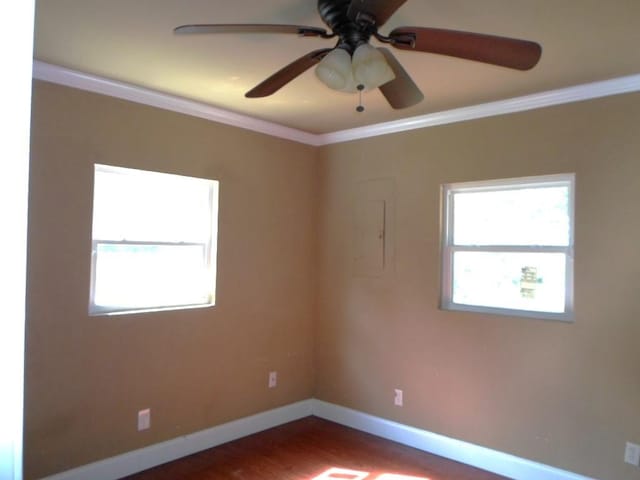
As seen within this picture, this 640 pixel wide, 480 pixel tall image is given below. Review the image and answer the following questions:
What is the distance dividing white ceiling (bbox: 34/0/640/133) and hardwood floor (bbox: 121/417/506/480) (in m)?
2.48

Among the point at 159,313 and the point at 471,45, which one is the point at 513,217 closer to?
the point at 471,45

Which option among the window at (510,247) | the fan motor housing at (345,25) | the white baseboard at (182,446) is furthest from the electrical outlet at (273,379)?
the fan motor housing at (345,25)

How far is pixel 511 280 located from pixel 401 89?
1.71 meters

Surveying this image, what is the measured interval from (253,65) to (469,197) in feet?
5.92

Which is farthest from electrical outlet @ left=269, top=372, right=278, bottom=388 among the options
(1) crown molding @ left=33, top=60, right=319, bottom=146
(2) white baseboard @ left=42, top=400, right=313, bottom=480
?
(1) crown molding @ left=33, top=60, right=319, bottom=146

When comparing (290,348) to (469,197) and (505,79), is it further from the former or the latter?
(505,79)

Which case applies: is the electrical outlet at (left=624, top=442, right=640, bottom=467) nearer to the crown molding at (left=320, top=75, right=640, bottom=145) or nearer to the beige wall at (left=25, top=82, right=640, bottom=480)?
the beige wall at (left=25, top=82, right=640, bottom=480)

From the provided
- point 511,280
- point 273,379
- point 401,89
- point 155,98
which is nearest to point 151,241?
point 155,98

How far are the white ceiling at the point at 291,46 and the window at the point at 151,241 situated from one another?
0.65 metres

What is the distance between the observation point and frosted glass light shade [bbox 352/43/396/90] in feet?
5.26

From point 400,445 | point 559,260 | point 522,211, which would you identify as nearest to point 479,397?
point 400,445

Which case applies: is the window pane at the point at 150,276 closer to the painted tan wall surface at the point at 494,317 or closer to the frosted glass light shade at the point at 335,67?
the painted tan wall surface at the point at 494,317

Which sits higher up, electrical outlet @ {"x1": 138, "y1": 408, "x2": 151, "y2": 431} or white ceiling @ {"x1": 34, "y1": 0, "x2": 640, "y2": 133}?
white ceiling @ {"x1": 34, "y1": 0, "x2": 640, "y2": 133}

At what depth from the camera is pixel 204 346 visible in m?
3.37
